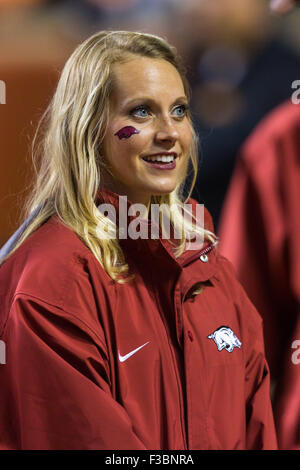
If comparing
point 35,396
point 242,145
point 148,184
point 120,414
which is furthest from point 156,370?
point 242,145

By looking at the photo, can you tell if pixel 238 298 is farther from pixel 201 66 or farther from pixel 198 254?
pixel 201 66

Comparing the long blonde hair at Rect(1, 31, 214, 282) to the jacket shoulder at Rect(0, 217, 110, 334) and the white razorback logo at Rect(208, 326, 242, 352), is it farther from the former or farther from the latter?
the white razorback logo at Rect(208, 326, 242, 352)

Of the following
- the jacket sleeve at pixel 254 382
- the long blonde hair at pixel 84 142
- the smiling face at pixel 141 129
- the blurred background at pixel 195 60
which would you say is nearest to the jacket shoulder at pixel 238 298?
the jacket sleeve at pixel 254 382

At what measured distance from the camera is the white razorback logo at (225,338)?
1.39 metres

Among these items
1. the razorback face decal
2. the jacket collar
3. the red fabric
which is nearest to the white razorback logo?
the jacket collar

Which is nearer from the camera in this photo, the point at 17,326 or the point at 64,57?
the point at 17,326

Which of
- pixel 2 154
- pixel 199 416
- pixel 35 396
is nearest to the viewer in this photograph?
pixel 35 396

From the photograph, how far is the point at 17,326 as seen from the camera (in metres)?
1.20

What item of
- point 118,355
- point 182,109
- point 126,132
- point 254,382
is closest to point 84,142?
point 126,132

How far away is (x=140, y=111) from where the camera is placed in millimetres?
1399

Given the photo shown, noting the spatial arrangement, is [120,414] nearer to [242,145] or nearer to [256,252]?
[256,252]

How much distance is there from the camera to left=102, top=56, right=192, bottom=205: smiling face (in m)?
1.39

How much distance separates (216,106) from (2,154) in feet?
1.98

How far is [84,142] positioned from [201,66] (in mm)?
738
